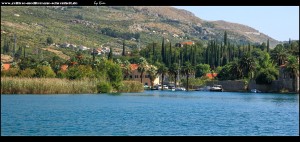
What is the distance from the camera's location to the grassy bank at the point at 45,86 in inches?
1763

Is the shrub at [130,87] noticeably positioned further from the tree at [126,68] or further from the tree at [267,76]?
the tree at [126,68]

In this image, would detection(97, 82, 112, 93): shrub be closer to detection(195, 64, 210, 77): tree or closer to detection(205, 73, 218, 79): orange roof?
detection(205, 73, 218, 79): orange roof

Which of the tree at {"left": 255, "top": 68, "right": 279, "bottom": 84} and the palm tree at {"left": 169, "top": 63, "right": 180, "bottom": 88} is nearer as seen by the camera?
the tree at {"left": 255, "top": 68, "right": 279, "bottom": 84}

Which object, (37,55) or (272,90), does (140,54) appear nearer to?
(37,55)

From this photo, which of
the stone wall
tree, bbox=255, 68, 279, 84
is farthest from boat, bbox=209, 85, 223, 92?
tree, bbox=255, 68, 279, 84

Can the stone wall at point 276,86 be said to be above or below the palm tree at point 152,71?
below

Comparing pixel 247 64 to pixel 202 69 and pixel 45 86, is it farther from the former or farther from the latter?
pixel 45 86

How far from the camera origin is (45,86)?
53781 mm

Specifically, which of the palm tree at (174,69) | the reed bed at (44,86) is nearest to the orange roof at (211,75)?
the palm tree at (174,69)

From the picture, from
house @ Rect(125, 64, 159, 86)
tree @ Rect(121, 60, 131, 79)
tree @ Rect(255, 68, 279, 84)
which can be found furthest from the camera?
house @ Rect(125, 64, 159, 86)

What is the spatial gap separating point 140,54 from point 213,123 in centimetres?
11349

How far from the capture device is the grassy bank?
4478cm

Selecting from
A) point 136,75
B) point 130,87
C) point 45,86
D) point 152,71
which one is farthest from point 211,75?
point 45,86
